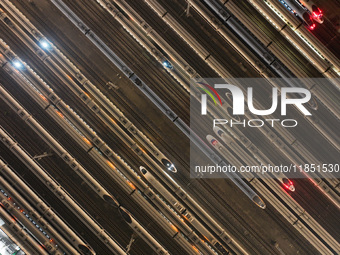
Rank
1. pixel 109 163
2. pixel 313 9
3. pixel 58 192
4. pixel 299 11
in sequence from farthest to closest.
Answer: pixel 109 163 < pixel 58 192 < pixel 313 9 < pixel 299 11

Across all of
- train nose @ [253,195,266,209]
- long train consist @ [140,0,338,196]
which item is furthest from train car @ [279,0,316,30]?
train nose @ [253,195,266,209]

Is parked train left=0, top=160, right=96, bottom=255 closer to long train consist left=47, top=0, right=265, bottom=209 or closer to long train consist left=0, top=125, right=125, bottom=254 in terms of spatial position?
long train consist left=0, top=125, right=125, bottom=254

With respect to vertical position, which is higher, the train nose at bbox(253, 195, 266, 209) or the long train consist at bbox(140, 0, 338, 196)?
the long train consist at bbox(140, 0, 338, 196)

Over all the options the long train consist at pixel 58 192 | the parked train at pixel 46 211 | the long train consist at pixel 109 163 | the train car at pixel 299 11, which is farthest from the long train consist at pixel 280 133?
the parked train at pixel 46 211

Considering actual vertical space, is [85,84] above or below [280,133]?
above

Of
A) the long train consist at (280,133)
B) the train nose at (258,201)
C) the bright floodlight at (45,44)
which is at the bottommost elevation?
the train nose at (258,201)

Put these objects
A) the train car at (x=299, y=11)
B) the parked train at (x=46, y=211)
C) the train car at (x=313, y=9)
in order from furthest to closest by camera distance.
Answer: the parked train at (x=46, y=211) → the train car at (x=313, y=9) → the train car at (x=299, y=11)

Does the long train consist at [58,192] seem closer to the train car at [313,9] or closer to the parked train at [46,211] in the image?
the parked train at [46,211]

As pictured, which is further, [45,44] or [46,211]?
[45,44]

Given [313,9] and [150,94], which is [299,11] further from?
[150,94]

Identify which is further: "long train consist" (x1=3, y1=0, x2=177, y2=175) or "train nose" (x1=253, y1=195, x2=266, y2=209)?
"train nose" (x1=253, y1=195, x2=266, y2=209)

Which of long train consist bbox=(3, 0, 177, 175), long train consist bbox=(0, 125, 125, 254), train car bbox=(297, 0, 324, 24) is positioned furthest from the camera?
long train consist bbox=(3, 0, 177, 175)

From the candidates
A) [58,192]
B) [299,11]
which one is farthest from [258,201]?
[58,192]

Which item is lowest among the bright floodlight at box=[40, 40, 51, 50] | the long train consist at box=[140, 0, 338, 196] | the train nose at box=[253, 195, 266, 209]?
the train nose at box=[253, 195, 266, 209]
